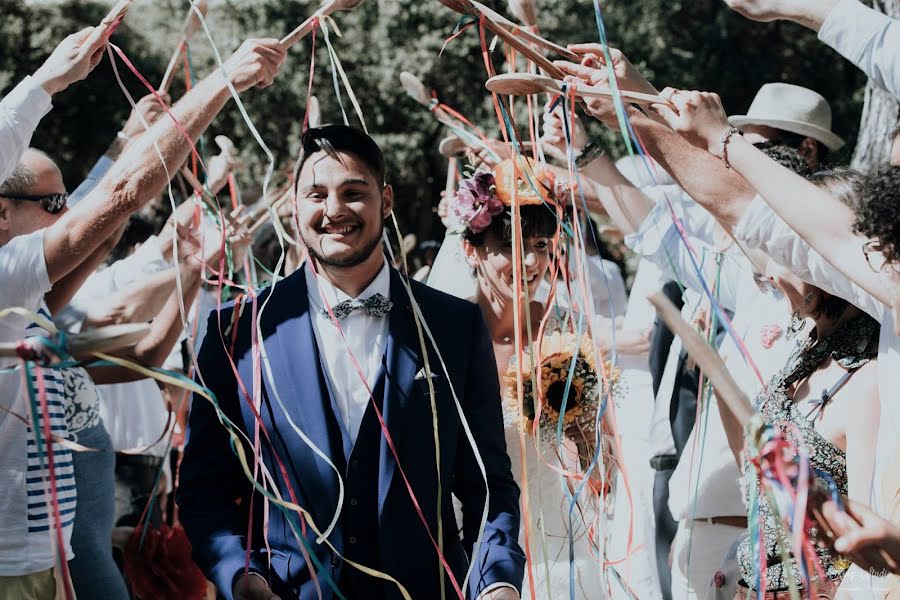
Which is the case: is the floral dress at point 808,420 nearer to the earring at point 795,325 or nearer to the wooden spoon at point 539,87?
the earring at point 795,325

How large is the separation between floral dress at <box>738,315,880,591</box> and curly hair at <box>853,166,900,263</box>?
1.91 ft

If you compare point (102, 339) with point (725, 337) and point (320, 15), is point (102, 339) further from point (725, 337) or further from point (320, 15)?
point (725, 337)

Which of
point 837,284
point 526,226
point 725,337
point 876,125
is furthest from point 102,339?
point 876,125

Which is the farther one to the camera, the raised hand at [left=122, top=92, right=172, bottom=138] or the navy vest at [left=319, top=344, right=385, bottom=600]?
the raised hand at [left=122, top=92, right=172, bottom=138]

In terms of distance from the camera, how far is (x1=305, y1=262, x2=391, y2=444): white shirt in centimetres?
272

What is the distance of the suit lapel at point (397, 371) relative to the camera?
2637mm

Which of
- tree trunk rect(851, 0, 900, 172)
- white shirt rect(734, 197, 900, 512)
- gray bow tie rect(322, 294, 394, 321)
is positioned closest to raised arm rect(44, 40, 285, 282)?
gray bow tie rect(322, 294, 394, 321)

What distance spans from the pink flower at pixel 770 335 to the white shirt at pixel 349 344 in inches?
55.7

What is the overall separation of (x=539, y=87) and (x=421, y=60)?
995 cm

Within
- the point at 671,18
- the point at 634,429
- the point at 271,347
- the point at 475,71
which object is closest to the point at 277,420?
the point at 271,347

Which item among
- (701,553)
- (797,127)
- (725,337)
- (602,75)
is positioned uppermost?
(797,127)

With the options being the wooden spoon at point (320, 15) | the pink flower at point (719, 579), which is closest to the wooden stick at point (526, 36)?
the wooden spoon at point (320, 15)

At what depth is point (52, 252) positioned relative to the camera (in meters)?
2.54

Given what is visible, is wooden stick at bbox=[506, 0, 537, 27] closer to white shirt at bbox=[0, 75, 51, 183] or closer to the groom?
the groom
